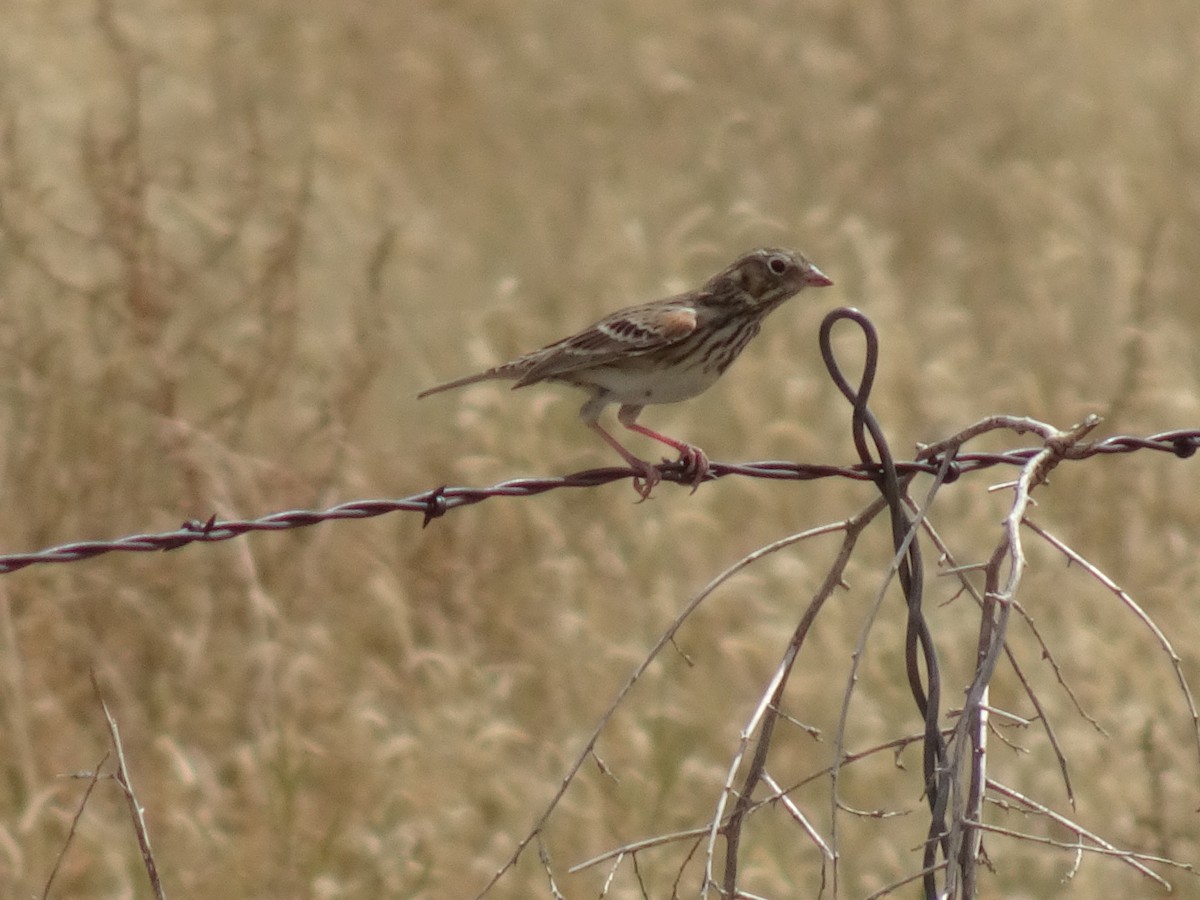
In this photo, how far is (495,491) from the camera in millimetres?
3936

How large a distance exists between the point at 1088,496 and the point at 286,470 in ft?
11.1

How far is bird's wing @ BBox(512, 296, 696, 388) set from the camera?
521 centimetres

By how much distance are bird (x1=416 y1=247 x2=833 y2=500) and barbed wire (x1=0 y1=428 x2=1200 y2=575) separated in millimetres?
1213

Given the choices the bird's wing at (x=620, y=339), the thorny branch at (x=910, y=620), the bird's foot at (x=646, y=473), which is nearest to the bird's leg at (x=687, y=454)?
the bird's foot at (x=646, y=473)

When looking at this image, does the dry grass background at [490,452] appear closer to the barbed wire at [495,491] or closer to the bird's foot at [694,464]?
the bird's foot at [694,464]

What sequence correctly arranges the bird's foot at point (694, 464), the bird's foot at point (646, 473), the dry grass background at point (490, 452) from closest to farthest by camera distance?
1. the bird's foot at point (646, 473)
2. the bird's foot at point (694, 464)
3. the dry grass background at point (490, 452)

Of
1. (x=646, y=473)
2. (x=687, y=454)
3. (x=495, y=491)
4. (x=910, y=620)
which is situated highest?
(x=687, y=454)

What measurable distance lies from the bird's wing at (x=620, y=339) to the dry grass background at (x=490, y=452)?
1.03m

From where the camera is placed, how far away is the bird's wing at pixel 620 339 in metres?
5.21

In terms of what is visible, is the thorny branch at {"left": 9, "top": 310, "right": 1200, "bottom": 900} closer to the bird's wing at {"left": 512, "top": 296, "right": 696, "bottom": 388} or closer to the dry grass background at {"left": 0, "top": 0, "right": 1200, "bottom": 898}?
the bird's wing at {"left": 512, "top": 296, "right": 696, "bottom": 388}

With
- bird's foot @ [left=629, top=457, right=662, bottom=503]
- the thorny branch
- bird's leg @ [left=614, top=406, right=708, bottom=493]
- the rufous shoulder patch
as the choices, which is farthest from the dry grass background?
the thorny branch

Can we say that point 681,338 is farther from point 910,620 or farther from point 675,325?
point 910,620

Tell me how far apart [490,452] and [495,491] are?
308cm

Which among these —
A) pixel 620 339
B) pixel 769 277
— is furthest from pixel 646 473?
pixel 769 277
